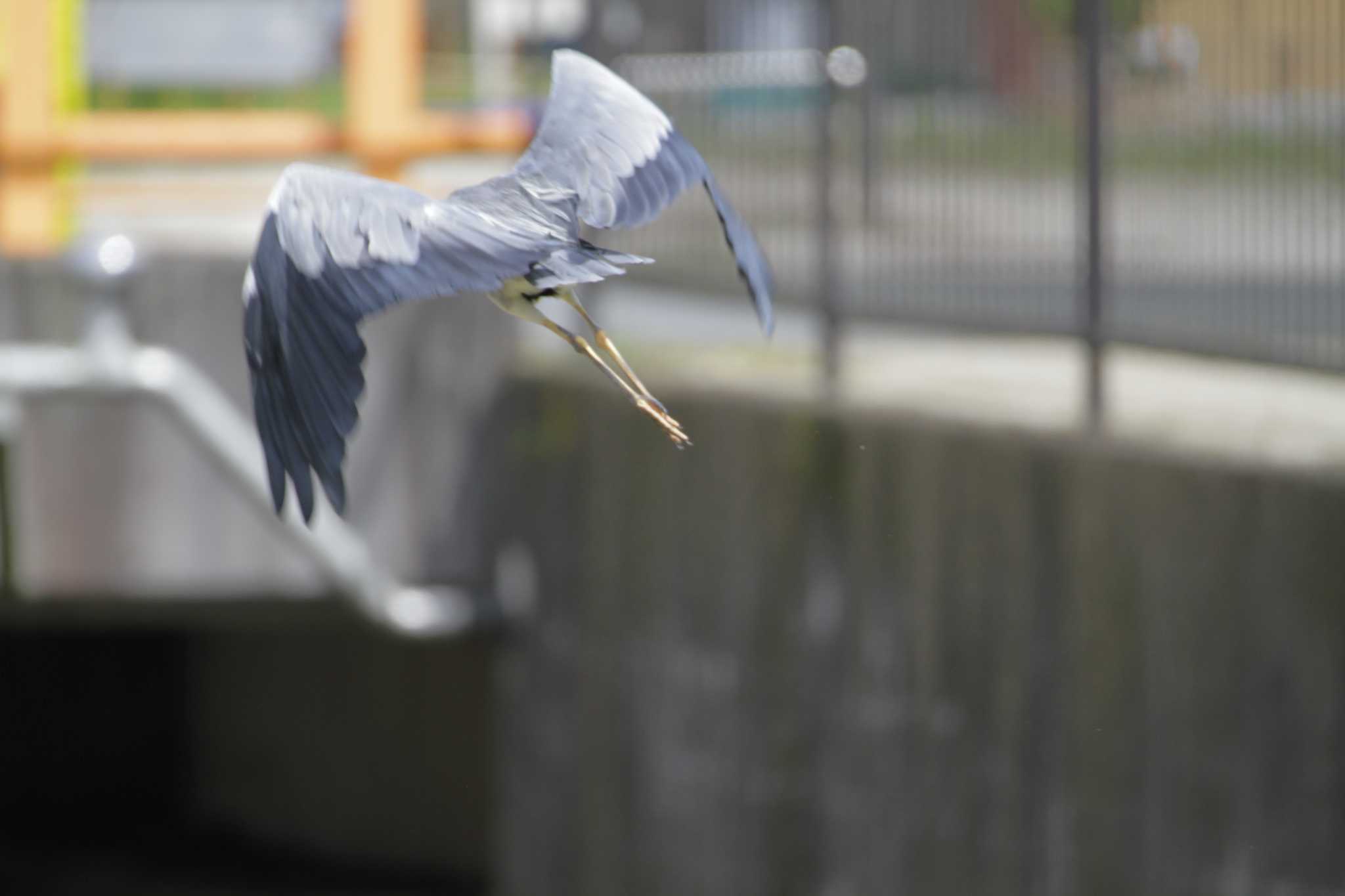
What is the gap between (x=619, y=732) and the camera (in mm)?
7199

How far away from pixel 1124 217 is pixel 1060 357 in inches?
49.2

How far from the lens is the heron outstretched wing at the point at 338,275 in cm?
308

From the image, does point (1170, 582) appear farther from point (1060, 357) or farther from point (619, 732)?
point (619, 732)

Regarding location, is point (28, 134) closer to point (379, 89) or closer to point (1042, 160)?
point (379, 89)

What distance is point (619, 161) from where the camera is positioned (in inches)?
147

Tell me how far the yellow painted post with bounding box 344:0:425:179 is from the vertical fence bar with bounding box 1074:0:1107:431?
3.16 meters

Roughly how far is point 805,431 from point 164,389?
2.14 metres

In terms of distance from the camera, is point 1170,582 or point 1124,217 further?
point 1124,217

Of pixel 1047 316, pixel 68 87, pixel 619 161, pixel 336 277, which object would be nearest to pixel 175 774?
pixel 68 87

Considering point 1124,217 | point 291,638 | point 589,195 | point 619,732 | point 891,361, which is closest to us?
point 589,195

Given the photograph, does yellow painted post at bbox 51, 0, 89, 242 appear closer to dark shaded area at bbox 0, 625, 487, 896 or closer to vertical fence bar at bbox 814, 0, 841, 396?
vertical fence bar at bbox 814, 0, 841, 396

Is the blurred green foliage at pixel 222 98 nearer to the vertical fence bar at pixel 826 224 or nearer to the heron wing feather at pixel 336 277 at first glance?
the vertical fence bar at pixel 826 224

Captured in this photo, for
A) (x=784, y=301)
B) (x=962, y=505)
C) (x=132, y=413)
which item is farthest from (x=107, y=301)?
(x=962, y=505)

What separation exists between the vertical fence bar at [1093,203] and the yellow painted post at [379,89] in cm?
316
